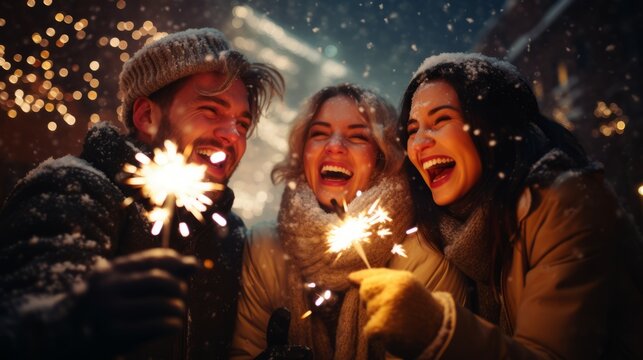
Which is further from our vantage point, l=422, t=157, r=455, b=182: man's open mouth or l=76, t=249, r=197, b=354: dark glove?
l=422, t=157, r=455, b=182: man's open mouth

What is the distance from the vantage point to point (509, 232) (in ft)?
7.86

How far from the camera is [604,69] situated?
1627cm

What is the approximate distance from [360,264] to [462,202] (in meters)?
1.10

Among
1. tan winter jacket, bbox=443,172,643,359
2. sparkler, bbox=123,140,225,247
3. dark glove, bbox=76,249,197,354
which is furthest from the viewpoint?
sparkler, bbox=123,140,225,247

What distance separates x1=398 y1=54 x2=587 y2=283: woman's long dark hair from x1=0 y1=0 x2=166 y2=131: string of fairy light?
35.3ft

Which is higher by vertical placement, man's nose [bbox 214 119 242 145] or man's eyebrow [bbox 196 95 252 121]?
man's eyebrow [bbox 196 95 252 121]

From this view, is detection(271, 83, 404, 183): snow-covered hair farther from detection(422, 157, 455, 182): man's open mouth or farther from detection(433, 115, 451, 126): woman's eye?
detection(433, 115, 451, 126): woman's eye

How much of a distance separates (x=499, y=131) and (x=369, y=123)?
148 cm

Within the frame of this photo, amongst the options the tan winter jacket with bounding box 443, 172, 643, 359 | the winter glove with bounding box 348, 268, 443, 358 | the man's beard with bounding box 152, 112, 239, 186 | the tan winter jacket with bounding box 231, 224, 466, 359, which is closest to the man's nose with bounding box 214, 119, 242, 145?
the man's beard with bounding box 152, 112, 239, 186

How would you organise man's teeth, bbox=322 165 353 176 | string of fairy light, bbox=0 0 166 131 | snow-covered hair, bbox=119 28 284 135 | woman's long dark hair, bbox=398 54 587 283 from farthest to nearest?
string of fairy light, bbox=0 0 166 131
man's teeth, bbox=322 165 353 176
snow-covered hair, bbox=119 28 284 135
woman's long dark hair, bbox=398 54 587 283

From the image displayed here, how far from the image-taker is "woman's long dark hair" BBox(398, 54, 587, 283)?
8.22ft

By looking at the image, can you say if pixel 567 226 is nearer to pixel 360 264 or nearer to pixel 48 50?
pixel 360 264

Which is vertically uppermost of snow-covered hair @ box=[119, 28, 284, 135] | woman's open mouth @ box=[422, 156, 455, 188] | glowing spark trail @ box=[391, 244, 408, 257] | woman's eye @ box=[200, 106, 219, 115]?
snow-covered hair @ box=[119, 28, 284, 135]

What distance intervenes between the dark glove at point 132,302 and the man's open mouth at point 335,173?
2481 mm
